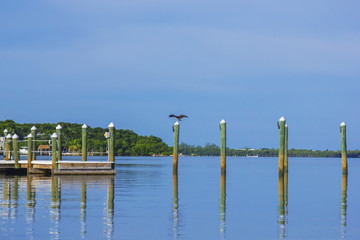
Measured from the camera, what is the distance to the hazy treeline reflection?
1591 centimetres

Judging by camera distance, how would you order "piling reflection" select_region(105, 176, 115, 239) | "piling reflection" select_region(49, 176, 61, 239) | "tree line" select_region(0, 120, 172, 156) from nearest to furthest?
"piling reflection" select_region(49, 176, 61, 239), "piling reflection" select_region(105, 176, 115, 239), "tree line" select_region(0, 120, 172, 156)

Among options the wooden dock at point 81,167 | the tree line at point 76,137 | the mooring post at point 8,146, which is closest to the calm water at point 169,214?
the wooden dock at point 81,167

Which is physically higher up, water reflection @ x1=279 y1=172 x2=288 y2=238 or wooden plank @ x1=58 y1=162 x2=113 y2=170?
wooden plank @ x1=58 y1=162 x2=113 y2=170

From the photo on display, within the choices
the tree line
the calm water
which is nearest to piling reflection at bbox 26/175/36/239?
the calm water

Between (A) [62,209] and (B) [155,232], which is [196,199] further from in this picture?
(B) [155,232]

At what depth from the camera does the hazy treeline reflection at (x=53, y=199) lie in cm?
1591

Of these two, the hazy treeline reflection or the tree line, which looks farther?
the tree line

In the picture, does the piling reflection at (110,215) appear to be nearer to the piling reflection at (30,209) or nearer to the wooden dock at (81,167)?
the piling reflection at (30,209)

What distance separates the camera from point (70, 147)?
613 ft

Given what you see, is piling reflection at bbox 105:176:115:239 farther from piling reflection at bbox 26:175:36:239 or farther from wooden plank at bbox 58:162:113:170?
wooden plank at bbox 58:162:113:170

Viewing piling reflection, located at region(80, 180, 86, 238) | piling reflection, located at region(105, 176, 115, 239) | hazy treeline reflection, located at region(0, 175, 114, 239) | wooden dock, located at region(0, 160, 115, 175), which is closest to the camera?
piling reflection, located at region(105, 176, 115, 239)

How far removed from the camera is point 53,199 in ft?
73.8

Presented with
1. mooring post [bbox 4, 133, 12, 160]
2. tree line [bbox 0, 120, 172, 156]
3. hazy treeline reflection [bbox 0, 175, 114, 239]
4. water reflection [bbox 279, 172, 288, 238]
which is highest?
tree line [bbox 0, 120, 172, 156]

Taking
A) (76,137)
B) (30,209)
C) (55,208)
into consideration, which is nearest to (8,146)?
(55,208)
